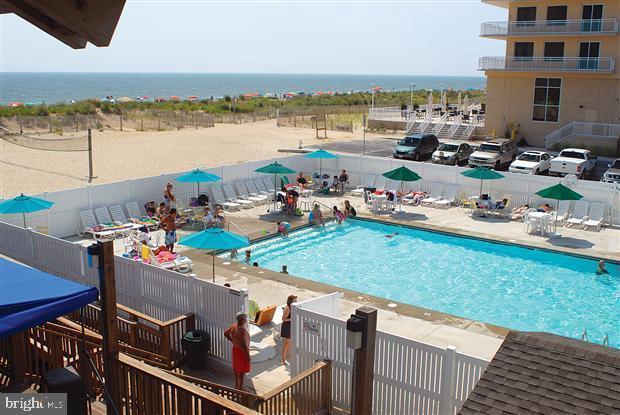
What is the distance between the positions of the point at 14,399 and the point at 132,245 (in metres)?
10.5

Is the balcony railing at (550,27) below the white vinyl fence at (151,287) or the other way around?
the other way around

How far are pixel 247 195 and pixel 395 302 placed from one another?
36.4 ft

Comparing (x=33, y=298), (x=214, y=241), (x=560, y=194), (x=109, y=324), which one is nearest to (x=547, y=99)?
(x=560, y=194)

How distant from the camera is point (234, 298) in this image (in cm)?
1025

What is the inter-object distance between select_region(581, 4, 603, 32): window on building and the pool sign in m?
35.7

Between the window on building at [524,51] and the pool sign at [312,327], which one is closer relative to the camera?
the pool sign at [312,327]

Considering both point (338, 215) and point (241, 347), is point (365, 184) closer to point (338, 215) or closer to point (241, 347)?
point (338, 215)

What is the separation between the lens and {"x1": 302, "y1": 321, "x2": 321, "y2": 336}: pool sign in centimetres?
948

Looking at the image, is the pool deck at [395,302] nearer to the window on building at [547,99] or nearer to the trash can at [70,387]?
the trash can at [70,387]

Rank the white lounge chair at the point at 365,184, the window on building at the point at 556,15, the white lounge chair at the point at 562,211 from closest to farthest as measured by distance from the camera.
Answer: the white lounge chair at the point at 562,211 < the white lounge chair at the point at 365,184 < the window on building at the point at 556,15

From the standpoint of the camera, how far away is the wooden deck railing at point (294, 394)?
7.86 meters

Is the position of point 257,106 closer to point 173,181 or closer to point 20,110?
point 20,110

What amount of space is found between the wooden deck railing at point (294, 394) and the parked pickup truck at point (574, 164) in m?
22.6

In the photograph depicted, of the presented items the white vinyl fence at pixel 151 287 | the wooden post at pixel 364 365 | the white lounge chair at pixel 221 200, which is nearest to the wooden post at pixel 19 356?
the white vinyl fence at pixel 151 287
